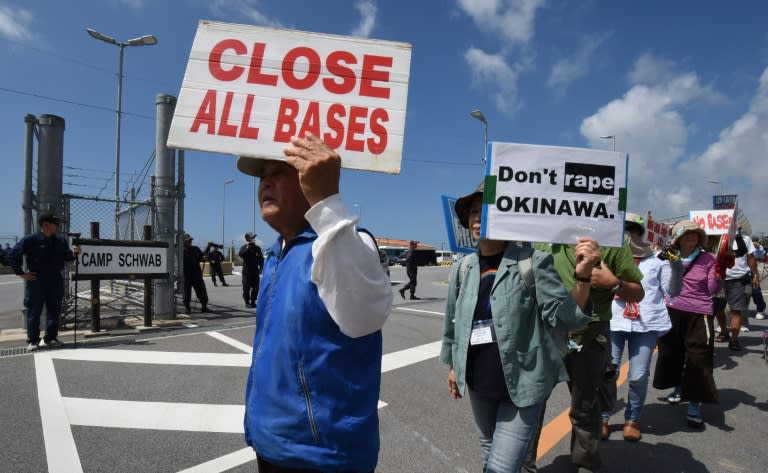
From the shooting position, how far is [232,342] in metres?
7.13

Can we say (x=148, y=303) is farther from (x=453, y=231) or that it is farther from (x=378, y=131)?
(x=378, y=131)

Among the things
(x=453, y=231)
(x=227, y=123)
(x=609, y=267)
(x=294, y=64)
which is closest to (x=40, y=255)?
(x=453, y=231)

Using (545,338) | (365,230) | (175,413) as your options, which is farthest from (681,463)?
(175,413)

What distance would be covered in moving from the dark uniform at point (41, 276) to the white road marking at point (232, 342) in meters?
2.24

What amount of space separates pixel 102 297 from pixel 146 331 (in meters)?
5.21

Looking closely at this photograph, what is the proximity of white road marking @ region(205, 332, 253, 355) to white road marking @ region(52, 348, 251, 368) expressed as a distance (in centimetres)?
35

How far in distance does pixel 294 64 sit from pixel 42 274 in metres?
6.73

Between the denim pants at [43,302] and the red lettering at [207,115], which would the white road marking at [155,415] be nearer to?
the denim pants at [43,302]

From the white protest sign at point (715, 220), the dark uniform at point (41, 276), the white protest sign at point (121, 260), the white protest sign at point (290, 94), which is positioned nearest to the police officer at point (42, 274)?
the dark uniform at point (41, 276)

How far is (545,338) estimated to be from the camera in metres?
2.43

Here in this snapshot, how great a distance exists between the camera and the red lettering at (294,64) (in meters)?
1.71

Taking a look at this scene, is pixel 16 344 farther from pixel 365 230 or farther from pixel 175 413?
pixel 365 230

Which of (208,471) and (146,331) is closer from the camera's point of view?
(208,471)

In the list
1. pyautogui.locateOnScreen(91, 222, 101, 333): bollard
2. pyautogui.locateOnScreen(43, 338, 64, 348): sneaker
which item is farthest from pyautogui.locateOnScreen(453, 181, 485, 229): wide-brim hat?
pyautogui.locateOnScreen(91, 222, 101, 333): bollard
